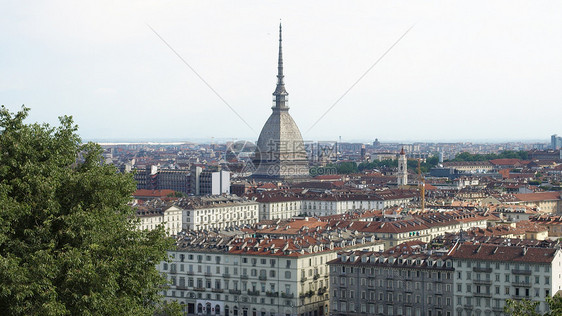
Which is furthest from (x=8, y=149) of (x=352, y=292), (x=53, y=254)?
(x=352, y=292)

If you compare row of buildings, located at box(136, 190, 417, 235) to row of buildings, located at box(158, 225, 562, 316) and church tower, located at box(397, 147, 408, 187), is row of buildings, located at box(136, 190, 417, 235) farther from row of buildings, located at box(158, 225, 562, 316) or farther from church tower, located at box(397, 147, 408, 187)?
row of buildings, located at box(158, 225, 562, 316)

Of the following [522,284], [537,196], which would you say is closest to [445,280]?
[522,284]

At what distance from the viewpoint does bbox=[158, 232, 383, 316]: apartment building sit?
47.2 metres

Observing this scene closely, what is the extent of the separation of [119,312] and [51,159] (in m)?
3.81

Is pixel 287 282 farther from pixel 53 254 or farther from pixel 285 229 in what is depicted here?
pixel 53 254

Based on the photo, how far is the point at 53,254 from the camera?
21328 mm

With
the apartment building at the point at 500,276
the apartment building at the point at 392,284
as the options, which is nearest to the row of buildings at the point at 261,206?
the apartment building at the point at 392,284

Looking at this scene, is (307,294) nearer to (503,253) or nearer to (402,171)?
(503,253)

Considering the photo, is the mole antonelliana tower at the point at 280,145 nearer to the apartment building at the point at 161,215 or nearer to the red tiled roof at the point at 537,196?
the red tiled roof at the point at 537,196

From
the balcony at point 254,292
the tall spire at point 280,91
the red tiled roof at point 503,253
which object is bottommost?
the balcony at point 254,292

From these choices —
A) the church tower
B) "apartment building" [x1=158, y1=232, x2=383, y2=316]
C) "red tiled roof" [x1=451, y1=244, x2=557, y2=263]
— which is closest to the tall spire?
the church tower

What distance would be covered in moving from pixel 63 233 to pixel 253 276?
27237 mm

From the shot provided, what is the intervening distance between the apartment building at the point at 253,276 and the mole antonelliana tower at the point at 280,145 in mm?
90047

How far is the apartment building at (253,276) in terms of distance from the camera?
4725 centimetres
